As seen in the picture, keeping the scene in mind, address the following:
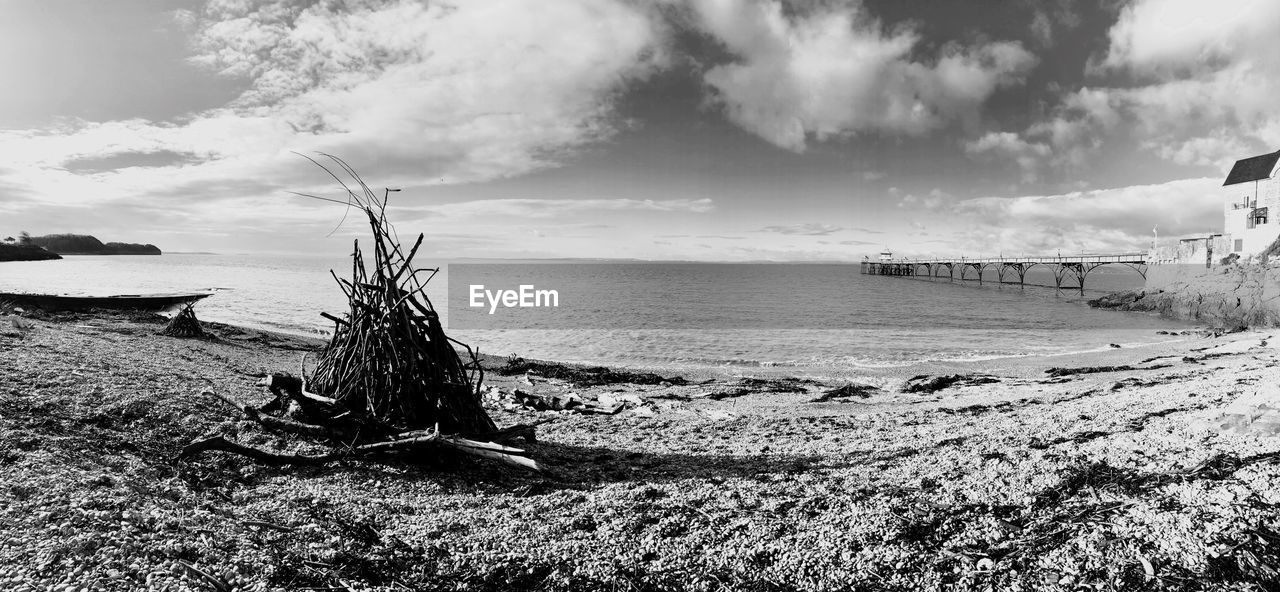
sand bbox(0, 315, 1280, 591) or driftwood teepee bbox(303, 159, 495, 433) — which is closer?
sand bbox(0, 315, 1280, 591)

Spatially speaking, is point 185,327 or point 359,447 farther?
point 185,327

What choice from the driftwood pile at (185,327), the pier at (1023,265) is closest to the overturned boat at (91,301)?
the driftwood pile at (185,327)

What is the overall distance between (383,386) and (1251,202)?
76220 millimetres

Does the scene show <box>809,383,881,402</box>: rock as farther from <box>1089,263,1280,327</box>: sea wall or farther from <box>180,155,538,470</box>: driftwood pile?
<box>1089,263,1280,327</box>: sea wall

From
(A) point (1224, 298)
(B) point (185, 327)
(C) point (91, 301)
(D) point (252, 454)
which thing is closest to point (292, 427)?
(D) point (252, 454)

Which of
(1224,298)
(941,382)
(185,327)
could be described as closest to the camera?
(941,382)

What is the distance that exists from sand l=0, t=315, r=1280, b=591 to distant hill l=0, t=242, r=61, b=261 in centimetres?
12025

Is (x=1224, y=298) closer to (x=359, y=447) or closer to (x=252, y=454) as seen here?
(x=359, y=447)

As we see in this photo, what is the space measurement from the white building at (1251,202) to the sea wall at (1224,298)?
48.0 ft

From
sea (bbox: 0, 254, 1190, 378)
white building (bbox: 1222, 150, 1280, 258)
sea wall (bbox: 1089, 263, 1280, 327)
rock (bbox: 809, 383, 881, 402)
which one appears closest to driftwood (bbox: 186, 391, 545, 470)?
rock (bbox: 809, 383, 881, 402)

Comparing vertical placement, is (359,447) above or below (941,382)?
above

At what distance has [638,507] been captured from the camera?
3707 millimetres

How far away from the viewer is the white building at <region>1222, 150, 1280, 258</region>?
153 ft

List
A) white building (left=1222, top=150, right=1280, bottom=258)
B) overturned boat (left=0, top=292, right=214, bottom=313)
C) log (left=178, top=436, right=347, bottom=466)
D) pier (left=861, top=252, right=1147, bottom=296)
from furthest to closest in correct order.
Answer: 1. pier (left=861, top=252, right=1147, bottom=296)
2. white building (left=1222, top=150, right=1280, bottom=258)
3. overturned boat (left=0, top=292, right=214, bottom=313)
4. log (left=178, top=436, right=347, bottom=466)
